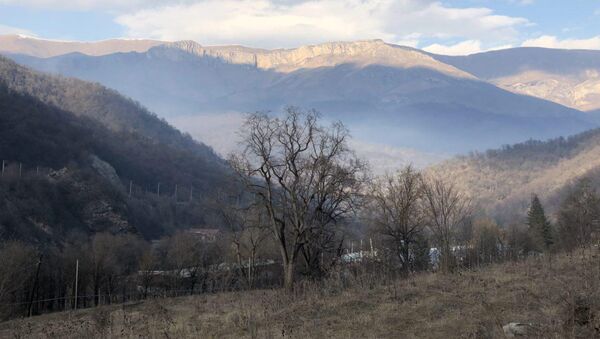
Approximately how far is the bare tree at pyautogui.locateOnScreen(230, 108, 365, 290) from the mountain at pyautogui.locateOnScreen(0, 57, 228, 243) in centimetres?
2529

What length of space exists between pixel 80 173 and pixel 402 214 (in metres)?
67.5

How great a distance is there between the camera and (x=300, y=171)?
2862 centimetres

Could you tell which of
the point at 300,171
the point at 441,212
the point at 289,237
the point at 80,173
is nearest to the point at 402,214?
the point at 441,212

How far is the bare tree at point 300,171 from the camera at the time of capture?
1110 inches

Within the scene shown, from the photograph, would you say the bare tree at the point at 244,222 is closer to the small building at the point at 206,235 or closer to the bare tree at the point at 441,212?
the bare tree at the point at 441,212

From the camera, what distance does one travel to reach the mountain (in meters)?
74.0

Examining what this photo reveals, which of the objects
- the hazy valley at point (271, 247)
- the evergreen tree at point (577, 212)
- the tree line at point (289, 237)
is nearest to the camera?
the hazy valley at point (271, 247)

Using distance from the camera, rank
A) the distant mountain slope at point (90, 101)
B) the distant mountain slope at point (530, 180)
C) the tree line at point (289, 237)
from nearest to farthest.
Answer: the tree line at point (289, 237), the distant mountain slope at point (530, 180), the distant mountain slope at point (90, 101)

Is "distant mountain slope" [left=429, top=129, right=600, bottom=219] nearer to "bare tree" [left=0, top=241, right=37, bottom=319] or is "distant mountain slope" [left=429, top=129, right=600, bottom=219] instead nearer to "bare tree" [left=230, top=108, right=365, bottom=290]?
"bare tree" [left=230, top=108, right=365, bottom=290]

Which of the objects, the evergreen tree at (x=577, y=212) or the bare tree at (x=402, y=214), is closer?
the bare tree at (x=402, y=214)

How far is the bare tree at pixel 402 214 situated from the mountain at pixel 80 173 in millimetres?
19927

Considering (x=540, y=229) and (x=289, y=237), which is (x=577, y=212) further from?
(x=289, y=237)

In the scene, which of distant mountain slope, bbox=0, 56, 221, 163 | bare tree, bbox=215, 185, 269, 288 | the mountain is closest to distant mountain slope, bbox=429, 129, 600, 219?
the mountain

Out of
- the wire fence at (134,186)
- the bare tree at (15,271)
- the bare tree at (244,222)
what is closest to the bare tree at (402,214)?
the bare tree at (244,222)
